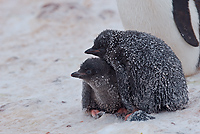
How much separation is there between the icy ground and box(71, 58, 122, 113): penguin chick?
0.30ft

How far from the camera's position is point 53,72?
133 inches

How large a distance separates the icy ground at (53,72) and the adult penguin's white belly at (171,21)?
0.92ft

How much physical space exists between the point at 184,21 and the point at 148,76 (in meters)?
1.03

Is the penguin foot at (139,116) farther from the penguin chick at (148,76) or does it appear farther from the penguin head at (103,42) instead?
the penguin head at (103,42)

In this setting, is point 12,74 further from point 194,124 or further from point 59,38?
point 194,124

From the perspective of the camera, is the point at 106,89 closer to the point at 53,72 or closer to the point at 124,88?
the point at 124,88

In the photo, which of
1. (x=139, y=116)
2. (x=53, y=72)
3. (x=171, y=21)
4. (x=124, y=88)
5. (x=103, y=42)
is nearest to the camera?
(x=139, y=116)

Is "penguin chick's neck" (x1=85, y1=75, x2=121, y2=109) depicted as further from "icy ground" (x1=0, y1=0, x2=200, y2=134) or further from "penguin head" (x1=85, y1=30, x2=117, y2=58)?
"penguin head" (x1=85, y1=30, x2=117, y2=58)

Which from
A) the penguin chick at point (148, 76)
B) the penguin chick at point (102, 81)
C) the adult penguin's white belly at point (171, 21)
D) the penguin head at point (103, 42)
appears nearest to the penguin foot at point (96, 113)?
the penguin chick at point (102, 81)

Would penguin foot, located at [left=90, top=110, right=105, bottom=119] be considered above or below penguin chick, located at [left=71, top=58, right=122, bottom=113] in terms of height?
below

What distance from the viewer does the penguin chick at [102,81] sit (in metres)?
2.04

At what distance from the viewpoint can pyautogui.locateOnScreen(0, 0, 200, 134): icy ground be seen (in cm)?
190

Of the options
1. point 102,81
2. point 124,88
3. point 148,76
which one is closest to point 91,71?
point 102,81

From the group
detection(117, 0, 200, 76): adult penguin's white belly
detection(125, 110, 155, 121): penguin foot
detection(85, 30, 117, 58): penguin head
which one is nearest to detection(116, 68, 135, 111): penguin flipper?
detection(125, 110, 155, 121): penguin foot
